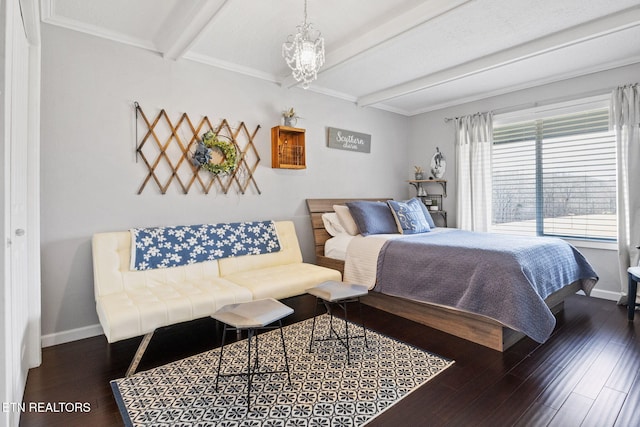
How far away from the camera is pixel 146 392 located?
187 centimetres

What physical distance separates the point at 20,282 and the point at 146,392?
0.90m

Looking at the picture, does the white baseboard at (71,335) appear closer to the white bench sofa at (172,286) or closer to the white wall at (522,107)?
the white bench sofa at (172,286)

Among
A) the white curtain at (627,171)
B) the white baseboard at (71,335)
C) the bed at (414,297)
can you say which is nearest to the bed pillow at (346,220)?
the bed at (414,297)

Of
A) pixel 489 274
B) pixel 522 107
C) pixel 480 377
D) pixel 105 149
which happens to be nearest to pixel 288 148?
pixel 105 149

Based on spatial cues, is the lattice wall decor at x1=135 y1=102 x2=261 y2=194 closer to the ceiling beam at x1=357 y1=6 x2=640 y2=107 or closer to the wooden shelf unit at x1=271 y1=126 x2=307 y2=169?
the wooden shelf unit at x1=271 y1=126 x2=307 y2=169

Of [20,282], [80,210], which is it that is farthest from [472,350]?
[80,210]

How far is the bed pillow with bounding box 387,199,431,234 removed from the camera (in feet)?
12.3

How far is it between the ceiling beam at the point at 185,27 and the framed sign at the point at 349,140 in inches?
78.2

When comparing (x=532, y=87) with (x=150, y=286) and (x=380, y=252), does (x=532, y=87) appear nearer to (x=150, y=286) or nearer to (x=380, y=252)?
(x=380, y=252)

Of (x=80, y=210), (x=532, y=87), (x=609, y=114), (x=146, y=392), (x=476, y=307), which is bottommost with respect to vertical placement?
(x=146, y=392)

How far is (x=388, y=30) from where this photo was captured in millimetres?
2645

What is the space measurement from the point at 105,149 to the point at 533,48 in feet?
12.2

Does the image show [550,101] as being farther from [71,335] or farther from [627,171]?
[71,335]

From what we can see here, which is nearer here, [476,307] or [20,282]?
[20,282]
